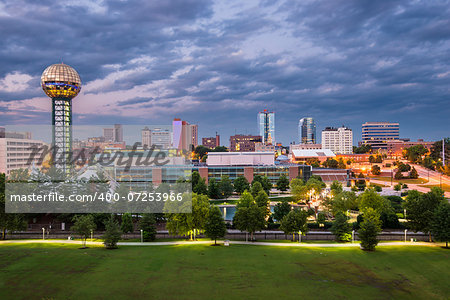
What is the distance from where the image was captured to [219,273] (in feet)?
85.1

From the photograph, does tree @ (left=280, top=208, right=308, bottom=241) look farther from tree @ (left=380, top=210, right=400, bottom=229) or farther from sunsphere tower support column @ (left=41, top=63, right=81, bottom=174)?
sunsphere tower support column @ (left=41, top=63, right=81, bottom=174)

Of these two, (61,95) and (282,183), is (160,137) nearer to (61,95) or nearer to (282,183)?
(61,95)

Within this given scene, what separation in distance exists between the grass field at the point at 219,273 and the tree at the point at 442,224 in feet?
6.14

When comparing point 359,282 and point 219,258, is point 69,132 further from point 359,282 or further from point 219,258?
point 359,282

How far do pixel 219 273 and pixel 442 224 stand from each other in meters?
28.6

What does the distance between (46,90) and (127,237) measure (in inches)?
2543

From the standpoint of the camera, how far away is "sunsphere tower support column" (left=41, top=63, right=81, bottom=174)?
276ft

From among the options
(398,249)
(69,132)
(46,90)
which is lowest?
(398,249)

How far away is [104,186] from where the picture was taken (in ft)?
168

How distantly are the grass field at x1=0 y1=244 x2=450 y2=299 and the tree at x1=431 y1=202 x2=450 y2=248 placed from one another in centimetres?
187

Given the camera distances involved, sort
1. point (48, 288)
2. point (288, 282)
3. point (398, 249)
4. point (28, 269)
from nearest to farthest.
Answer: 1. point (48, 288)
2. point (288, 282)
3. point (28, 269)
4. point (398, 249)

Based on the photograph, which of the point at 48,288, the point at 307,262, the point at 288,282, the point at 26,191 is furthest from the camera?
the point at 26,191

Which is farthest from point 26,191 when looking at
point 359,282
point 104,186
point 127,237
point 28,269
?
point 359,282

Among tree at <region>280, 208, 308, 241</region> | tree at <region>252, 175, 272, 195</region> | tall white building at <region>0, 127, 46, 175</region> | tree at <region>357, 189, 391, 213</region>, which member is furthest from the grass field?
tall white building at <region>0, 127, 46, 175</region>
